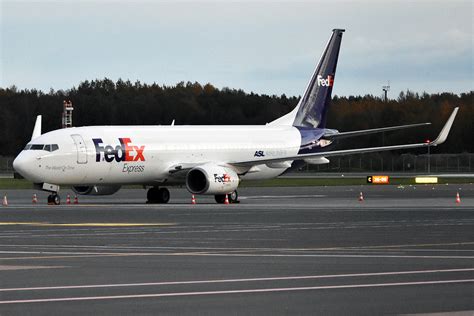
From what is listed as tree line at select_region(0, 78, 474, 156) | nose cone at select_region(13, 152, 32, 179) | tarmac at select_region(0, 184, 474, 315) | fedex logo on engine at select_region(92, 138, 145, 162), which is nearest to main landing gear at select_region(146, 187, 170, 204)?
fedex logo on engine at select_region(92, 138, 145, 162)

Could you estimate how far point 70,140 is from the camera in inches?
1991

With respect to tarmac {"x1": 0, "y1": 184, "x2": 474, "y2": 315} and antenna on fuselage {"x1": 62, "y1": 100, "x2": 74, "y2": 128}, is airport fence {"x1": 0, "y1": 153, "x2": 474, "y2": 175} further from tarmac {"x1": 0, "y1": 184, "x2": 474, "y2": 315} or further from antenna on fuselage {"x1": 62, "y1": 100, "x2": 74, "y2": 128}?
tarmac {"x1": 0, "y1": 184, "x2": 474, "y2": 315}

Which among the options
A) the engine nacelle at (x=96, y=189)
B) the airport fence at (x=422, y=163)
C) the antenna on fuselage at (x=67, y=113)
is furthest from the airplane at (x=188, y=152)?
the airport fence at (x=422, y=163)

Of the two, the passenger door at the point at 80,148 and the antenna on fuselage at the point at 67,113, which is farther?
the antenna on fuselage at the point at 67,113

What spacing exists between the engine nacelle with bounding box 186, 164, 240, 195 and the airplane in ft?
0.14

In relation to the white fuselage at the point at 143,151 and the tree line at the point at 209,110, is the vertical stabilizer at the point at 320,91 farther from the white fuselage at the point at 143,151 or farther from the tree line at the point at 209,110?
the tree line at the point at 209,110

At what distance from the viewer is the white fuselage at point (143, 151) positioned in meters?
50.1

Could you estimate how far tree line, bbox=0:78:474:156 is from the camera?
307ft

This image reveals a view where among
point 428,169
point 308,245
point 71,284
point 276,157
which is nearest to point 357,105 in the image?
point 428,169

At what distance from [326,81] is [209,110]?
3413cm

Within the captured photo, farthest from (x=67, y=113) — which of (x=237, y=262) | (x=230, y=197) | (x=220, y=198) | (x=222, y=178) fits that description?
(x=237, y=262)

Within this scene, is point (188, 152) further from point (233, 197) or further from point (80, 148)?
point (80, 148)

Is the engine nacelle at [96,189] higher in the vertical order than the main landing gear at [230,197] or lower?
higher

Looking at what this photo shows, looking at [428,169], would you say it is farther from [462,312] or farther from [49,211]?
[462,312]
